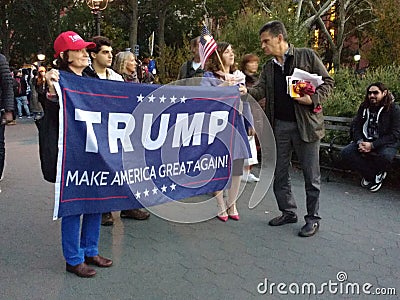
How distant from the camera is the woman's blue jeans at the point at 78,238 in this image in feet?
12.2

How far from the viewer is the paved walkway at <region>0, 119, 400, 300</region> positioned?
3580 mm

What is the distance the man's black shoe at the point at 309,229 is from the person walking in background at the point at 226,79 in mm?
814

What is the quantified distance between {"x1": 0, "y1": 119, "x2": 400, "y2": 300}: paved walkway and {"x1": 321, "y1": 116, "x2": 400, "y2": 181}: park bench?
168 cm

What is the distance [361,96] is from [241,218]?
12.9ft

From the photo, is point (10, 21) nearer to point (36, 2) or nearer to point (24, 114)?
point (36, 2)

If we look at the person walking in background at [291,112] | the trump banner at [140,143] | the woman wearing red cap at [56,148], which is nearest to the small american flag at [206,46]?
the trump banner at [140,143]

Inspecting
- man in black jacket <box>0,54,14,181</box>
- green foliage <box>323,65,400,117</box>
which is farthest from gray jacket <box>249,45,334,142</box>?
man in black jacket <box>0,54,14,181</box>

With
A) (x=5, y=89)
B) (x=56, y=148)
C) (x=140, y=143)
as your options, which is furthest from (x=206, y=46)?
(x=5, y=89)

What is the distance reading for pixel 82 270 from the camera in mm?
3764

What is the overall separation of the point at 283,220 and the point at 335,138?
124 inches

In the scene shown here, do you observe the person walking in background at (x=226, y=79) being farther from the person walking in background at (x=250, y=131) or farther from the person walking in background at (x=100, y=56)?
the person walking in background at (x=100, y=56)

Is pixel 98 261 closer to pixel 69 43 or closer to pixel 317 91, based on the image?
pixel 69 43

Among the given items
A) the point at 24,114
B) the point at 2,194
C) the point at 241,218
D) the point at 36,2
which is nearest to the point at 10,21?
the point at 36,2

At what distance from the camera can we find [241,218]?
537 centimetres
